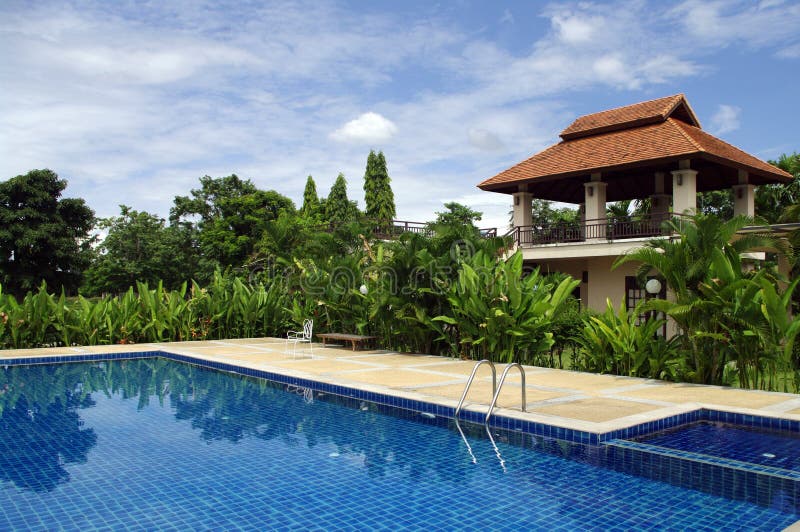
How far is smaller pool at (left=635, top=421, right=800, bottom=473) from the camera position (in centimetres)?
587

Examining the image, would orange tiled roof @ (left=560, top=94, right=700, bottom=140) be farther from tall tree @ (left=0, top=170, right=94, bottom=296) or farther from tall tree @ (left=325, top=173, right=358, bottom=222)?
tall tree @ (left=0, top=170, right=94, bottom=296)

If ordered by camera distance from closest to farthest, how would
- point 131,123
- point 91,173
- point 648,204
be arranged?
point 131,123 < point 91,173 < point 648,204

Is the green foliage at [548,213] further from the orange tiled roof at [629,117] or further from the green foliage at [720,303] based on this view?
the green foliage at [720,303]

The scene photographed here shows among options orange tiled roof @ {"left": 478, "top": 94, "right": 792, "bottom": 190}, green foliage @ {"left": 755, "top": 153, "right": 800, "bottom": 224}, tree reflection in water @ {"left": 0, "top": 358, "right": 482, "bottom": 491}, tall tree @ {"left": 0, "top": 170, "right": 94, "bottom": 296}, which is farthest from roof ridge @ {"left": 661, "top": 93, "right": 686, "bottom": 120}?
tall tree @ {"left": 0, "top": 170, "right": 94, "bottom": 296}

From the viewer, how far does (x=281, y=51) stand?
15289 millimetres

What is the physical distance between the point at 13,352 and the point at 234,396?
22.5 feet

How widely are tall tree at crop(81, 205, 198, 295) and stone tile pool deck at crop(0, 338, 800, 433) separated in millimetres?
26717

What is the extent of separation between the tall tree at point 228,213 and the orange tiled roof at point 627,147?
19679 mm

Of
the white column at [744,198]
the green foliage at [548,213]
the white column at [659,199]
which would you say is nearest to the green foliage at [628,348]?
the white column at [744,198]

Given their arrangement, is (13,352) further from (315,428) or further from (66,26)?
(315,428)

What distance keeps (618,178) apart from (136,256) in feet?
98.6

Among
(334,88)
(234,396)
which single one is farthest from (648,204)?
(234,396)

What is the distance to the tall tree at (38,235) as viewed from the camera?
28.7 metres

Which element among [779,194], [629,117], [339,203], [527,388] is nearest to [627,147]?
[629,117]
